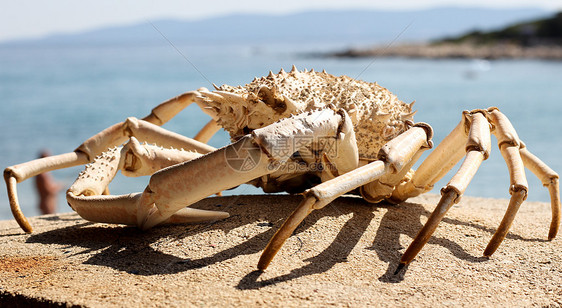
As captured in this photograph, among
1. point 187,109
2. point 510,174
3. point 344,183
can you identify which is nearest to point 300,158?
point 344,183

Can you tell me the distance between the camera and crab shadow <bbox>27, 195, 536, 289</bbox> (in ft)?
8.12

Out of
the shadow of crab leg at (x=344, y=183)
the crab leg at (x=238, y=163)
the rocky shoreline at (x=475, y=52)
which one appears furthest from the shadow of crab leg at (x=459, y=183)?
the rocky shoreline at (x=475, y=52)

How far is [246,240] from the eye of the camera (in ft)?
8.99

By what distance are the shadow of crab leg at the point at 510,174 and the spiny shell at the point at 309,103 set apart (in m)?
0.54

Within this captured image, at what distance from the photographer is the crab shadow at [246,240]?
97.4 inches

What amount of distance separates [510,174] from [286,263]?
135 centimetres

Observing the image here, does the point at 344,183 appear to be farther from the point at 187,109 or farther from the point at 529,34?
the point at 529,34

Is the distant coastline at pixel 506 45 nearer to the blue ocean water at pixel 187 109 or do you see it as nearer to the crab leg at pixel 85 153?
the blue ocean water at pixel 187 109

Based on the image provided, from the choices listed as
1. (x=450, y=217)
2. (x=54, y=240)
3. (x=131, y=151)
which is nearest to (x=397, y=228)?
(x=450, y=217)

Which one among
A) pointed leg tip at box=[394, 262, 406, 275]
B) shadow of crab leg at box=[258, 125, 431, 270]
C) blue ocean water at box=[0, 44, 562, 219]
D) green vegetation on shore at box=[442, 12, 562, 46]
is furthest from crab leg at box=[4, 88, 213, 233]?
green vegetation on shore at box=[442, 12, 562, 46]

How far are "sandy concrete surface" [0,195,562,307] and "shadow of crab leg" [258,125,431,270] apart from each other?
0.19 metres

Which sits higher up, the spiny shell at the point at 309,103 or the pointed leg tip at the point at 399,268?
the spiny shell at the point at 309,103

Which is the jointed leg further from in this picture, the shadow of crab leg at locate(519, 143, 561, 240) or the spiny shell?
the spiny shell

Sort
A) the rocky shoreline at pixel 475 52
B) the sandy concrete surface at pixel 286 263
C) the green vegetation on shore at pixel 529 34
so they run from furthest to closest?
1. the green vegetation on shore at pixel 529 34
2. the rocky shoreline at pixel 475 52
3. the sandy concrete surface at pixel 286 263
